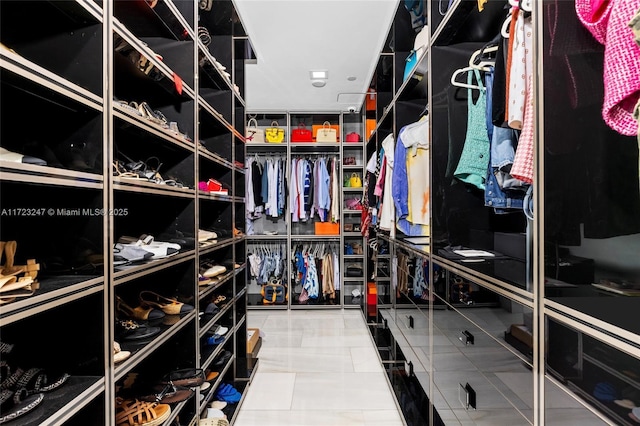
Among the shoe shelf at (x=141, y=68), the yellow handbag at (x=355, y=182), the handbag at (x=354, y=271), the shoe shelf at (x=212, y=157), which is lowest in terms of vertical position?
the handbag at (x=354, y=271)

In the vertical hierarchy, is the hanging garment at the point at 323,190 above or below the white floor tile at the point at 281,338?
above

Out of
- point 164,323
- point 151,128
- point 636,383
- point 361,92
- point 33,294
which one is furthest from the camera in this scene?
point 361,92

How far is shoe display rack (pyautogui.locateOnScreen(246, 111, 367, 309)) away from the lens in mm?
4672

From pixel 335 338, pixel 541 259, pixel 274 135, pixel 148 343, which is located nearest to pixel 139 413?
pixel 148 343

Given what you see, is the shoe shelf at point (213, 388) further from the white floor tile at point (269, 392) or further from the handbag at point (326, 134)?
the handbag at point (326, 134)

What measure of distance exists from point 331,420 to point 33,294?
6.14ft

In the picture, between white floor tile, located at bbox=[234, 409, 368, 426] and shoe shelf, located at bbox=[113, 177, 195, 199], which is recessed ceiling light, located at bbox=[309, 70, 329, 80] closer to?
shoe shelf, located at bbox=[113, 177, 195, 199]

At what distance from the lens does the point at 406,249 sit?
2248 mm

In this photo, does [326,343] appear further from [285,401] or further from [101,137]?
[101,137]

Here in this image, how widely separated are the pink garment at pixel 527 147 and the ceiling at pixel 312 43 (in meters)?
1.75

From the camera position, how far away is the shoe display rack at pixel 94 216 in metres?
0.87

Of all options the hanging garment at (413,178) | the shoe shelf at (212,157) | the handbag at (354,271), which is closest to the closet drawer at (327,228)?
the handbag at (354,271)

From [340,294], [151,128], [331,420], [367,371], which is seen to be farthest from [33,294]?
[340,294]

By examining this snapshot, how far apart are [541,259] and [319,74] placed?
3030 mm
